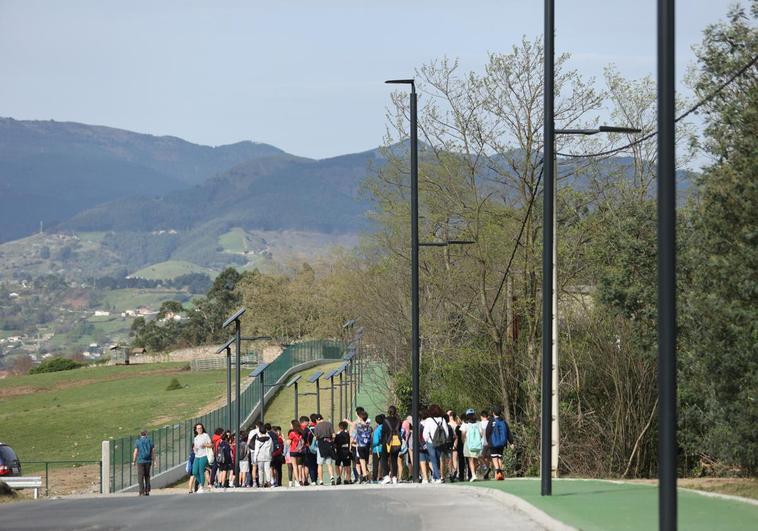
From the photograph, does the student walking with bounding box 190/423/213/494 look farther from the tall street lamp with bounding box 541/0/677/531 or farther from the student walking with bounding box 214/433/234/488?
the tall street lamp with bounding box 541/0/677/531

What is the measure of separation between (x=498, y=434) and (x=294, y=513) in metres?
9.39

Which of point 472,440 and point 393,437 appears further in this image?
point 393,437

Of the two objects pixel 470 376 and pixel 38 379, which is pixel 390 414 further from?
pixel 38 379

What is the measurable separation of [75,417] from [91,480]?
112 feet

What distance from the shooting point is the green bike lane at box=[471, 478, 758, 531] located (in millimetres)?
14867

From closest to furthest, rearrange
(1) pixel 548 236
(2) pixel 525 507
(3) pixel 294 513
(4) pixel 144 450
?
(2) pixel 525 507 → (3) pixel 294 513 → (1) pixel 548 236 → (4) pixel 144 450

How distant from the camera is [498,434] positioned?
89.2ft

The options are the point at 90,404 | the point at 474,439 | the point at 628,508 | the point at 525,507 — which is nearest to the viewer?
the point at 628,508

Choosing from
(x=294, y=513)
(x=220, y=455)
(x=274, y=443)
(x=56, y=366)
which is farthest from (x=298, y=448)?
(x=56, y=366)

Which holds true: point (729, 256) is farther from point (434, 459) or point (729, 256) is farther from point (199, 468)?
point (199, 468)

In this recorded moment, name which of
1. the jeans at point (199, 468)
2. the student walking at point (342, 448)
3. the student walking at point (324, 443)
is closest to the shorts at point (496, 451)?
the student walking at point (342, 448)

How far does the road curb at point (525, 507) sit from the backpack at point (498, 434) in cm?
358

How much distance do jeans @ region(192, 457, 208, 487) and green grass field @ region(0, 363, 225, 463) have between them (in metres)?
34.4

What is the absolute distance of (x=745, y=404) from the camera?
930 inches
